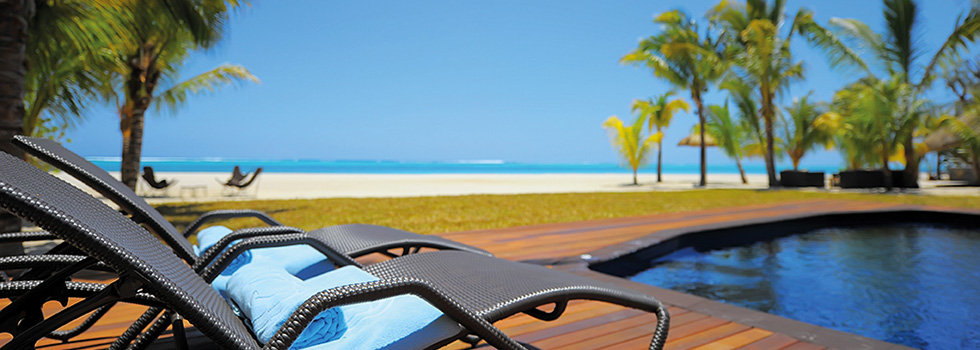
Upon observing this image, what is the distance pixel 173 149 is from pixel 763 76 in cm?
8453

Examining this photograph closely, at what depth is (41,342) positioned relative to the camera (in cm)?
202

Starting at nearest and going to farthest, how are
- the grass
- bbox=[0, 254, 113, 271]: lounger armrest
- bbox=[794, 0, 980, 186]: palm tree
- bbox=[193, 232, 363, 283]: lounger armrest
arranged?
bbox=[0, 254, 113, 271]: lounger armrest, bbox=[193, 232, 363, 283]: lounger armrest, the grass, bbox=[794, 0, 980, 186]: palm tree

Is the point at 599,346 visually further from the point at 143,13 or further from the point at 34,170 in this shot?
the point at 143,13

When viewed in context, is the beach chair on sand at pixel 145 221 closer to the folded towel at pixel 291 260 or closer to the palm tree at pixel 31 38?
the folded towel at pixel 291 260

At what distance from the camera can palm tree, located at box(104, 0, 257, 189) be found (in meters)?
6.42

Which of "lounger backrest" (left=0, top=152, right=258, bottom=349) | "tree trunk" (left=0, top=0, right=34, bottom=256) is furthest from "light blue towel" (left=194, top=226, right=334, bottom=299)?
"tree trunk" (left=0, top=0, right=34, bottom=256)

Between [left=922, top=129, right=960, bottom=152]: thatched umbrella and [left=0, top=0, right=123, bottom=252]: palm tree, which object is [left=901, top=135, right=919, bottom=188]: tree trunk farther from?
[left=0, top=0, right=123, bottom=252]: palm tree

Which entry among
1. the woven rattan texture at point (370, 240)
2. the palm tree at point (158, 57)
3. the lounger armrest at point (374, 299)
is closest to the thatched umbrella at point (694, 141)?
the palm tree at point (158, 57)

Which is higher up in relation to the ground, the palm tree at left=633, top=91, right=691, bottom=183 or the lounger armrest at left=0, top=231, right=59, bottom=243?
the palm tree at left=633, top=91, right=691, bottom=183

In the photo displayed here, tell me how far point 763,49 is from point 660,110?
520 centimetres

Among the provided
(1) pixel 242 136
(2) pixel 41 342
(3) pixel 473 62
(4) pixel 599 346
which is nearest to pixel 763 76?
(4) pixel 599 346

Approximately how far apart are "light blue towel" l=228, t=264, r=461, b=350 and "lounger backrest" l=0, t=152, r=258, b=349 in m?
0.17

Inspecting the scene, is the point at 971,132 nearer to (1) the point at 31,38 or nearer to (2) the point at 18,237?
(2) the point at 18,237

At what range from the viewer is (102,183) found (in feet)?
6.41
